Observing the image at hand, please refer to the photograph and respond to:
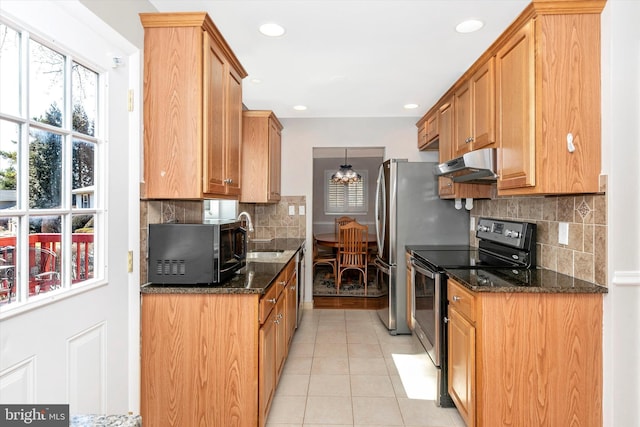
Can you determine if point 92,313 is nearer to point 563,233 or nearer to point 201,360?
point 201,360

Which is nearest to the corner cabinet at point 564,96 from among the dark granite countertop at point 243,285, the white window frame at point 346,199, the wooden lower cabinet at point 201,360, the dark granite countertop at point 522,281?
the dark granite countertop at point 522,281

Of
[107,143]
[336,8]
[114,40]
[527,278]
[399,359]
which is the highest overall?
[336,8]

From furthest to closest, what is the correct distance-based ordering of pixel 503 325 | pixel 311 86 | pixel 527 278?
pixel 311 86 → pixel 527 278 → pixel 503 325

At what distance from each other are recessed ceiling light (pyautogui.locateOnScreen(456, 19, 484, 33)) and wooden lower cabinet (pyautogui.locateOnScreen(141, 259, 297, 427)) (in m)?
2.04

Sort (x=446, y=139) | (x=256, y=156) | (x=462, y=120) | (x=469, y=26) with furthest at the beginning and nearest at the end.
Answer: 1. (x=256, y=156)
2. (x=446, y=139)
3. (x=462, y=120)
4. (x=469, y=26)

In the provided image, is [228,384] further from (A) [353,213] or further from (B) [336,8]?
(A) [353,213]

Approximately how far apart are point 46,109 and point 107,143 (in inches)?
13.7

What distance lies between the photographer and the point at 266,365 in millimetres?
1981

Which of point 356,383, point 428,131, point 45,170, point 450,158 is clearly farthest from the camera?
point 428,131

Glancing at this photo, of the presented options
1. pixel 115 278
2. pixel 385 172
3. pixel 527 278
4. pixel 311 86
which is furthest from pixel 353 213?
pixel 115 278

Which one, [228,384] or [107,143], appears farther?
[228,384]

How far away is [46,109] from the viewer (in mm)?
1287

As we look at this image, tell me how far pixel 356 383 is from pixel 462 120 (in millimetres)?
2136
